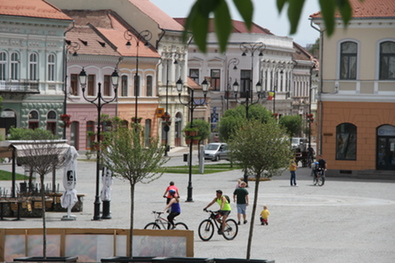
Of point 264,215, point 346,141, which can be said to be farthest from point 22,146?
point 346,141

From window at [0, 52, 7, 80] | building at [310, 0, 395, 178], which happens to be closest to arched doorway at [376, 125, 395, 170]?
building at [310, 0, 395, 178]

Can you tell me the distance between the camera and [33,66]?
53.9 metres

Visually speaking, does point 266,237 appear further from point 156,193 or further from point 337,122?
point 337,122

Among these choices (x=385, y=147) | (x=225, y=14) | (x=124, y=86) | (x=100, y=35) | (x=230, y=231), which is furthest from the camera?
(x=124, y=86)

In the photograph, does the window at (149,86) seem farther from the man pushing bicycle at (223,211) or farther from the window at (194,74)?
the man pushing bicycle at (223,211)

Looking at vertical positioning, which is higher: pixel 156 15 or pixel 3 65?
pixel 156 15

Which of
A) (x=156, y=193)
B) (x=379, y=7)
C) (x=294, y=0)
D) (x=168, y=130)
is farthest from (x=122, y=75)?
(x=294, y=0)

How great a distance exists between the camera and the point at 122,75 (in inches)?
2530

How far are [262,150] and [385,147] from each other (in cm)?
2467

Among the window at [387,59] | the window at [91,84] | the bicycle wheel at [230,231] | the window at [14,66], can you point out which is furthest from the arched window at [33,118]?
the bicycle wheel at [230,231]

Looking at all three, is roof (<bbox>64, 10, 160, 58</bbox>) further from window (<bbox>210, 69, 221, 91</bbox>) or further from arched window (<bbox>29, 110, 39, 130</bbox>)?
window (<bbox>210, 69, 221, 91</bbox>)

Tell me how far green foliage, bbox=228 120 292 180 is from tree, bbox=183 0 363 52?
17487 millimetres

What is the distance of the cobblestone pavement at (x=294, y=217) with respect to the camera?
19922mm

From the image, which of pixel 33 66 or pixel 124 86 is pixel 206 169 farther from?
pixel 124 86
